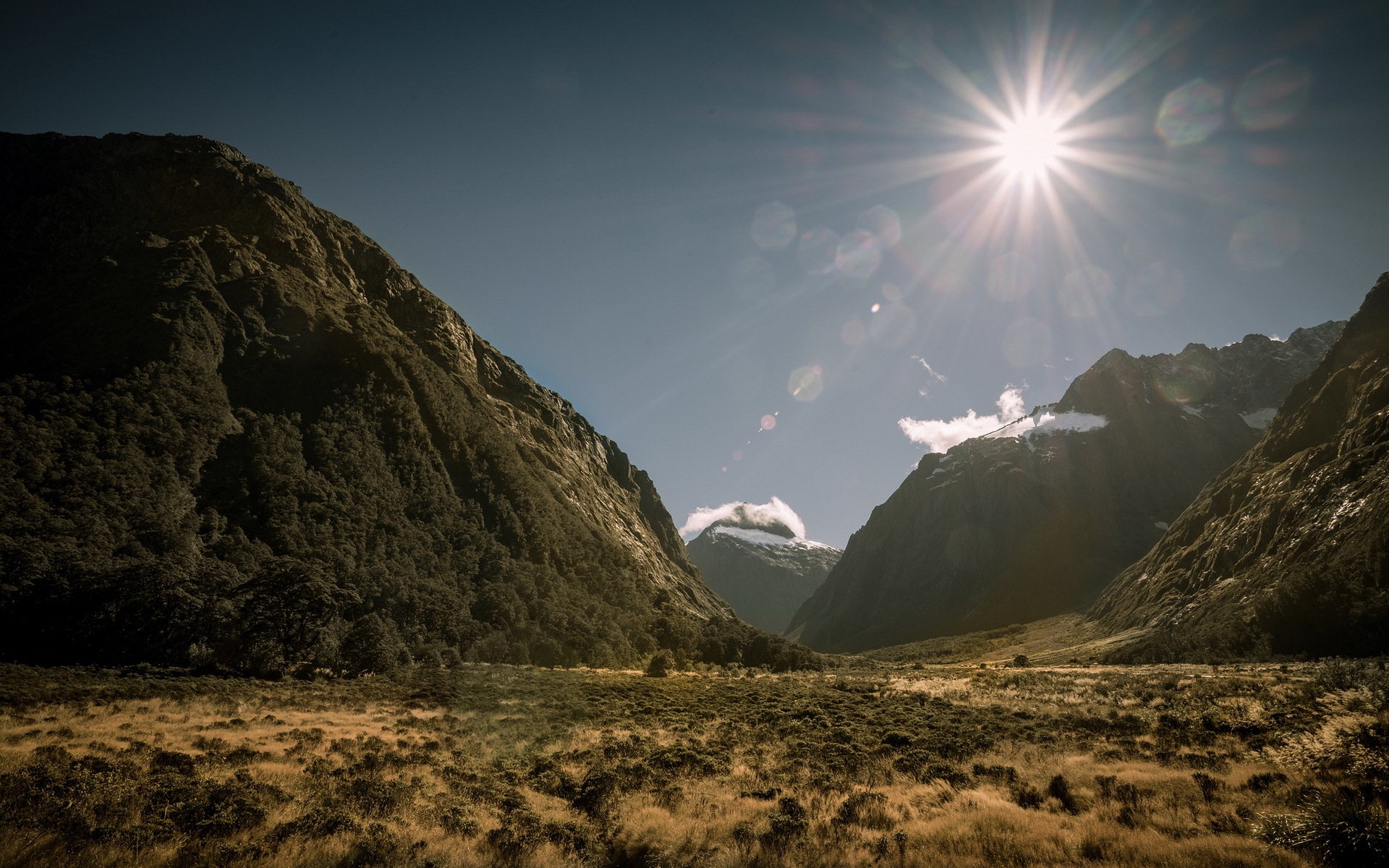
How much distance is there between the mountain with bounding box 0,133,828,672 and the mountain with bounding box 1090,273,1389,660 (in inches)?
2466

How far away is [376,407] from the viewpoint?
8694 cm

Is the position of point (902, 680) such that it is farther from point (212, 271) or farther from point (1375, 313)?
point (1375, 313)

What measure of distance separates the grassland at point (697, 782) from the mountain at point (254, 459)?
16.4 metres

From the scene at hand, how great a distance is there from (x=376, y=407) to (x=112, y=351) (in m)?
30.0

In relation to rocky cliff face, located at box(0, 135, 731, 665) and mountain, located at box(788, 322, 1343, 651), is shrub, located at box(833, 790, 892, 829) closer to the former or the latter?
rocky cliff face, located at box(0, 135, 731, 665)

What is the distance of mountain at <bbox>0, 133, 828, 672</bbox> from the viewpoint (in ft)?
147

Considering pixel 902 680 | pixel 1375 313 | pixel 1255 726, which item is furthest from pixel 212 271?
pixel 1375 313

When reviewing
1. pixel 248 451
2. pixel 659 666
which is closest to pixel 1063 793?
pixel 659 666

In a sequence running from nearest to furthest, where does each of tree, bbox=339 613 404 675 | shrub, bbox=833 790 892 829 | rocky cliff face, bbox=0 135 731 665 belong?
shrub, bbox=833 790 892 829 < rocky cliff face, bbox=0 135 731 665 < tree, bbox=339 613 404 675

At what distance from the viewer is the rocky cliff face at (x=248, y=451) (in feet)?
148

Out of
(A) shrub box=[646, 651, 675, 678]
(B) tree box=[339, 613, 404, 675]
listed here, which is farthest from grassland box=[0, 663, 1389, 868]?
(A) shrub box=[646, 651, 675, 678]

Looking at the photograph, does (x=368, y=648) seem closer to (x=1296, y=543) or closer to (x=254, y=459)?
(x=254, y=459)

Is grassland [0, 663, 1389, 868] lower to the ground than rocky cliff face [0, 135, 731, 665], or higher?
lower

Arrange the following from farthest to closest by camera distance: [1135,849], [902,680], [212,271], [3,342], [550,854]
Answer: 1. [212,271]
2. [3,342]
3. [902,680]
4. [550,854]
5. [1135,849]
